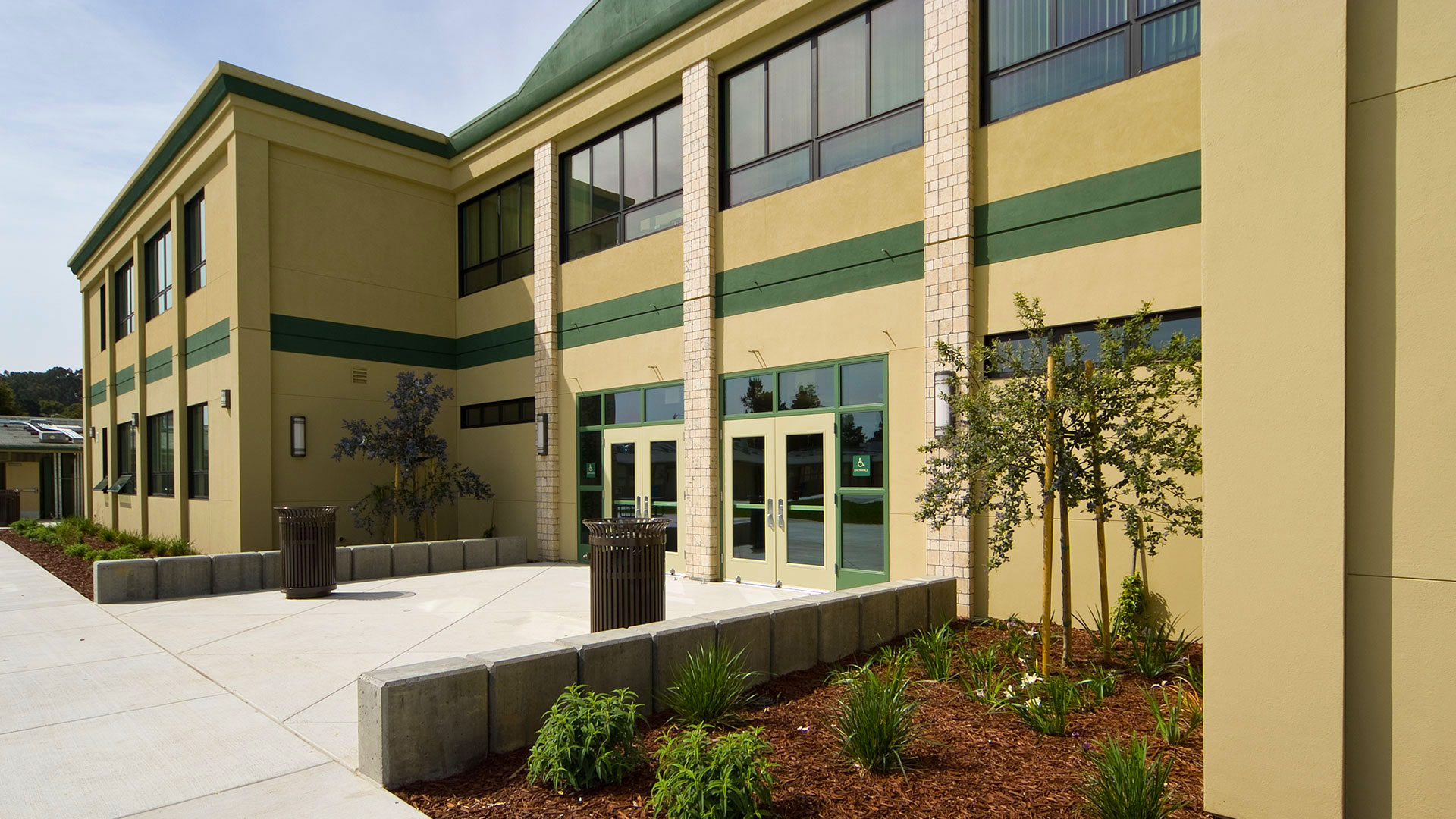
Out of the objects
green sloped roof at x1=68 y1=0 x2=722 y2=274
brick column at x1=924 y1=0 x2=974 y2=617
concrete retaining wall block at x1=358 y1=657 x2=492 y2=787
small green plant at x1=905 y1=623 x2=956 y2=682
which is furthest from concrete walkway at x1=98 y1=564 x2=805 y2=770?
green sloped roof at x1=68 y1=0 x2=722 y2=274

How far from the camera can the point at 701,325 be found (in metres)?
13.4

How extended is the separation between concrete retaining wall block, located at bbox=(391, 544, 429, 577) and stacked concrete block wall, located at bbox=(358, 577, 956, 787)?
888cm

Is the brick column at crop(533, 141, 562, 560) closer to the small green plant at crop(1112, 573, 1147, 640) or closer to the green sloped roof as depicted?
the green sloped roof

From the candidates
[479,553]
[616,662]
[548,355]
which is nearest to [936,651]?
[616,662]

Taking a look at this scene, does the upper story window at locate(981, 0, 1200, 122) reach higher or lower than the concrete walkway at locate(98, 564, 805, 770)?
higher

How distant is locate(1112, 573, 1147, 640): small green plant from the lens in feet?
26.5

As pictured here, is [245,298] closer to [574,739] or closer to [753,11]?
[753,11]

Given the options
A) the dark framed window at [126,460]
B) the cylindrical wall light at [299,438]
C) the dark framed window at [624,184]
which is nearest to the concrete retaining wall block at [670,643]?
the dark framed window at [624,184]

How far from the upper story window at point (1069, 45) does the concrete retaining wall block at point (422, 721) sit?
339 inches

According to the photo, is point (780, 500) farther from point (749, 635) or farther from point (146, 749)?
point (146, 749)

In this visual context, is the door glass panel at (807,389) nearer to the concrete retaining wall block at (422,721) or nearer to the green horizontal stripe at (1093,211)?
the green horizontal stripe at (1093,211)

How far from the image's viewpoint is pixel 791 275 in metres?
12.3

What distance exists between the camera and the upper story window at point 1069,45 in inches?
347

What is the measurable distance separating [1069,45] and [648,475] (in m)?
8.96
